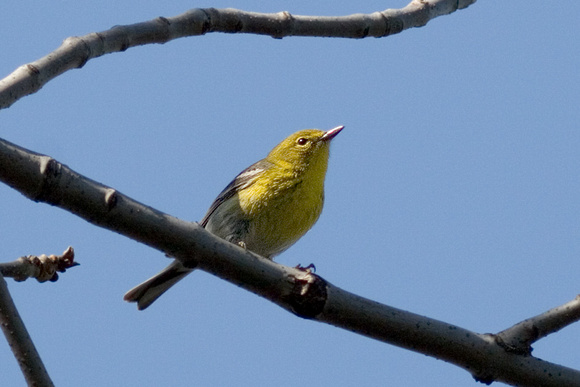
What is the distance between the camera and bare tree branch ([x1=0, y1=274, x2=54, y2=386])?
2652 mm

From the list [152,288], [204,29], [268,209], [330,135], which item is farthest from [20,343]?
[330,135]

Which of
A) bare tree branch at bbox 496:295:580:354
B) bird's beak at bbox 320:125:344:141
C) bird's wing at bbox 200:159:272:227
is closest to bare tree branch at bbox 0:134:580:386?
bare tree branch at bbox 496:295:580:354

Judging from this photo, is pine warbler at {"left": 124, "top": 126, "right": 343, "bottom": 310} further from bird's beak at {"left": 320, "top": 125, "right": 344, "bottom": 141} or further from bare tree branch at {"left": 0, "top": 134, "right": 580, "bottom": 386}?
bare tree branch at {"left": 0, "top": 134, "right": 580, "bottom": 386}

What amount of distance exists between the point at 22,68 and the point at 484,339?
250 centimetres

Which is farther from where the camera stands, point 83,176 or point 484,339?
point 484,339

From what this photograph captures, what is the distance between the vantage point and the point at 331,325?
9.94 feet

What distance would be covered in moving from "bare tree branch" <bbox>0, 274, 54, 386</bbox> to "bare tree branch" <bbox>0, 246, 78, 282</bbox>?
2.90 ft

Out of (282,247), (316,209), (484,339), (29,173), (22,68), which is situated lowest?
(29,173)

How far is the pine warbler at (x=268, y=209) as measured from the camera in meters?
6.65

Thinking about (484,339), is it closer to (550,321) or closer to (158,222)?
(550,321)

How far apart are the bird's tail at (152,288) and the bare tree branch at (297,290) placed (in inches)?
160

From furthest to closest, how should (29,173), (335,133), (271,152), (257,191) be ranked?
(271,152), (335,133), (257,191), (29,173)

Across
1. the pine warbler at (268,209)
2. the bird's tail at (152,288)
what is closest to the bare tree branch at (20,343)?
the pine warbler at (268,209)

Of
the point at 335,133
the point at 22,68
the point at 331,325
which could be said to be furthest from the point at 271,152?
the point at 331,325
